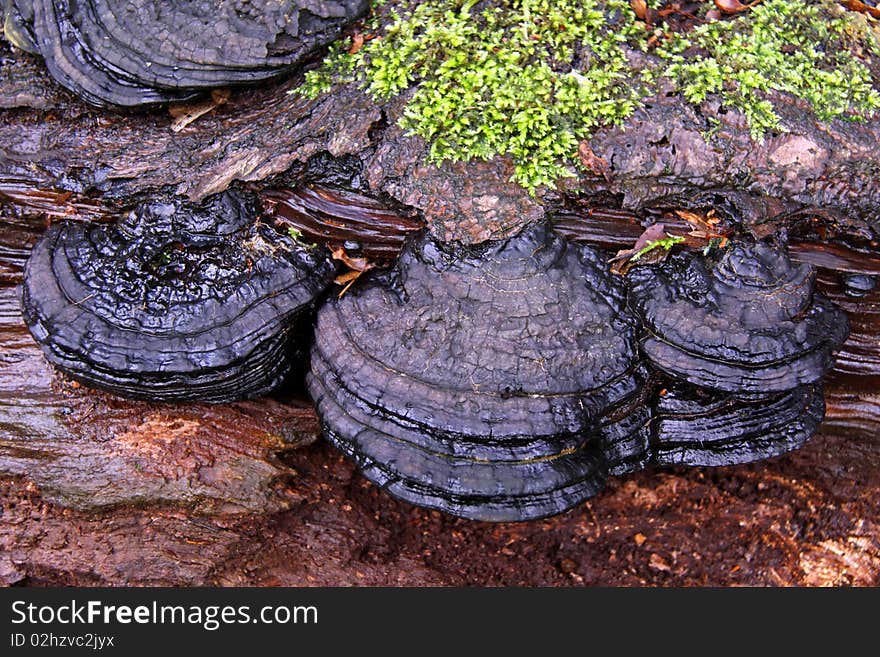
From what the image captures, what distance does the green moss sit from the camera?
9.99 feet

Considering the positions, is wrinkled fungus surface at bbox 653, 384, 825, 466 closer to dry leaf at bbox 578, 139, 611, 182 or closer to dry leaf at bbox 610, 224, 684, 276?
dry leaf at bbox 610, 224, 684, 276

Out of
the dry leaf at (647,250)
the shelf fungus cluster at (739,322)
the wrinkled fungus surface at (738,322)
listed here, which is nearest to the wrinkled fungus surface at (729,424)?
the shelf fungus cluster at (739,322)

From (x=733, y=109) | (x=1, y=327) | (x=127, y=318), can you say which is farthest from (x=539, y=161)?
(x=1, y=327)

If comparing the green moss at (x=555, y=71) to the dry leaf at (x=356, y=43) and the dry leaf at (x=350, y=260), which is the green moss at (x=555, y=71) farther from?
the dry leaf at (x=350, y=260)

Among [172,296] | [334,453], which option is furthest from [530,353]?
[172,296]

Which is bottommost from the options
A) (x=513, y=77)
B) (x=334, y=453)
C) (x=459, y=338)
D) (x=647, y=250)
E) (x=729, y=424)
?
(x=334, y=453)

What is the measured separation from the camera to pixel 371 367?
3076 millimetres

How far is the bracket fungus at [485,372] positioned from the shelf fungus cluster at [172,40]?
1.01m

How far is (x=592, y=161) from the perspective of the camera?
3.03 meters

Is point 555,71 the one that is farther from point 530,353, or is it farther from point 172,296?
point 172,296

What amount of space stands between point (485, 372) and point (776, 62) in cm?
182

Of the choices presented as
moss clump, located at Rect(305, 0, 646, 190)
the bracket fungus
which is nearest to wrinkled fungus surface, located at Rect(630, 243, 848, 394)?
the bracket fungus

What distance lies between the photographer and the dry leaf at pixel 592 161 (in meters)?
3.02

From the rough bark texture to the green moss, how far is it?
100 mm
